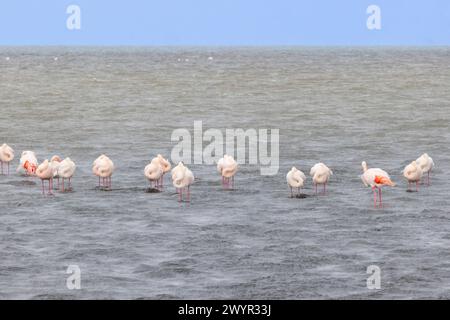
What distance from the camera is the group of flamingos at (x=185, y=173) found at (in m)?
22.3

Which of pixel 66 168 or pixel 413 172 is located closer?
pixel 413 172

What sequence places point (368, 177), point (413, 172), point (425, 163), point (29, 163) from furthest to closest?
point (29, 163)
point (425, 163)
point (413, 172)
point (368, 177)

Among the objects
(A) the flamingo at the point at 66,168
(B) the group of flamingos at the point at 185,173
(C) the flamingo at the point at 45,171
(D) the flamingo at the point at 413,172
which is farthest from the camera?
(A) the flamingo at the point at 66,168

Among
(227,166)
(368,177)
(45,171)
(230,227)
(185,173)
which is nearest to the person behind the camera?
(230,227)

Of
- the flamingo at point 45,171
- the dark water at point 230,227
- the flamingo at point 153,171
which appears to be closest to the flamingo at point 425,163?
the dark water at point 230,227

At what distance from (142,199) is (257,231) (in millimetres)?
4164

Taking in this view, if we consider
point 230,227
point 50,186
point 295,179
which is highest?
point 295,179

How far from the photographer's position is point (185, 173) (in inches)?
880

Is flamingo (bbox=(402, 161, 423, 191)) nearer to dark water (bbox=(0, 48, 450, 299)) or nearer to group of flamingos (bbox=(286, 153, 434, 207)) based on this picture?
group of flamingos (bbox=(286, 153, 434, 207))

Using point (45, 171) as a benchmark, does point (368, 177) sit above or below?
below

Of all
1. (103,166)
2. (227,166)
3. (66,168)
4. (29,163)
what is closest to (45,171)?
(66,168)

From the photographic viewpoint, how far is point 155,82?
85812 millimetres

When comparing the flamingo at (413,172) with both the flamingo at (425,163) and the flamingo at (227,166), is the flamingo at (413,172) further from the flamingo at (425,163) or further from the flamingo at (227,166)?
the flamingo at (227,166)

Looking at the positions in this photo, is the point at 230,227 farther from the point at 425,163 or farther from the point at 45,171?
the point at 425,163
